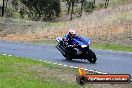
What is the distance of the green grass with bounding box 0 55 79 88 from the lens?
41.8ft

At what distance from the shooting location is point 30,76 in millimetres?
14570

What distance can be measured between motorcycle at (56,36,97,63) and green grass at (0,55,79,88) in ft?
12.3

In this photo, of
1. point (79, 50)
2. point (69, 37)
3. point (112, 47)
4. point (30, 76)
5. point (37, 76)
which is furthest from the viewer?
point (112, 47)

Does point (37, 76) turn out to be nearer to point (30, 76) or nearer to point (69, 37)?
point (30, 76)

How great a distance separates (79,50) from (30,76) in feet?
24.6

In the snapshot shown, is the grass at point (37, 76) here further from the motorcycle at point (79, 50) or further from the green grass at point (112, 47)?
the green grass at point (112, 47)

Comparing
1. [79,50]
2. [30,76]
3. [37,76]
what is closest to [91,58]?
[79,50]

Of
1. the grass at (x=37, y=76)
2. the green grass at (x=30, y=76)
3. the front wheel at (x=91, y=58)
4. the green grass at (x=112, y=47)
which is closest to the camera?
the green grass at (x=30, y=76)

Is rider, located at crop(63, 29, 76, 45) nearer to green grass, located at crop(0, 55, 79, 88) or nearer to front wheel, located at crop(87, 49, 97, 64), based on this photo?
front wheel, located at crop(87, 49, 97, 64)

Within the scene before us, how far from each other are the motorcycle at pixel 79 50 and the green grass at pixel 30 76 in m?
3.73

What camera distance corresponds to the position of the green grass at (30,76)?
12.7 metres

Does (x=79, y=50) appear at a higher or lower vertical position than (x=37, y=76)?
lower

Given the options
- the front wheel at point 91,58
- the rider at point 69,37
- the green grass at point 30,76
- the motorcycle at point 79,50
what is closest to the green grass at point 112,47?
the motorcycle at point 79,50

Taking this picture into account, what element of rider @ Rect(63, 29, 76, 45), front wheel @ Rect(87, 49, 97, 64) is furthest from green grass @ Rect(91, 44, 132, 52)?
front wheel @ Rect(87, 49, 97, 64)
